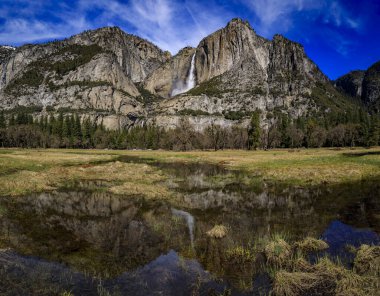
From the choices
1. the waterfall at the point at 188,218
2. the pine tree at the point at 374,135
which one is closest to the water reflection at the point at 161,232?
the waterfall at the point at 188,218

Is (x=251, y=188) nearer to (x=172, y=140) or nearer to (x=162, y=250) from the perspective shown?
(x=162, y=250)

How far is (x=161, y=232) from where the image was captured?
17.0 m

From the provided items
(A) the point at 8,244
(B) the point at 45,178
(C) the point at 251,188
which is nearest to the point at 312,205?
(C) the point at 251,188

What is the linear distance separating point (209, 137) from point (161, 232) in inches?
5607

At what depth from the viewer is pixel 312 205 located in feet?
78.1

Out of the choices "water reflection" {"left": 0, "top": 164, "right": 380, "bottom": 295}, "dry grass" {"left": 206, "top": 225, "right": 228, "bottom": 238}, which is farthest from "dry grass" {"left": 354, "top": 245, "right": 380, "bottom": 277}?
"dry grass" {"left": 206, "top": 225, "right": 228, "bottom": 238}

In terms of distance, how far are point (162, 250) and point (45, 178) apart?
25762 millimetres

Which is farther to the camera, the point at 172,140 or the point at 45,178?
the point at 172,140

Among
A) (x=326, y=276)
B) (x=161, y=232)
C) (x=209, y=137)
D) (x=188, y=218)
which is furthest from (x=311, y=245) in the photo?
(x=209, y=137)

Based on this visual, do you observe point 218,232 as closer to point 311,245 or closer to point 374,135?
point 311,245

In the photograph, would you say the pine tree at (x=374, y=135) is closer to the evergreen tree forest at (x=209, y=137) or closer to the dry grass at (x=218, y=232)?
the evergreen tree forest at (x=209, y=137)

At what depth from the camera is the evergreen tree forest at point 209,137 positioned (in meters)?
140

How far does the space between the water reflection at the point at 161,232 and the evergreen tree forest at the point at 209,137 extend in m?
113

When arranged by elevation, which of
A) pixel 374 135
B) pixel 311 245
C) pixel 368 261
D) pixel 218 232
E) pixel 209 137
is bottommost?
pixel 218 232
